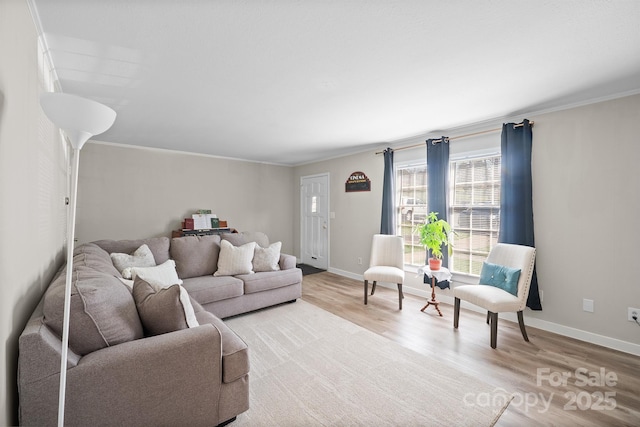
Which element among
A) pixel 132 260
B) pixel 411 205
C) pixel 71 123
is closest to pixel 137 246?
pixel 132 260

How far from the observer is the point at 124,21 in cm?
149

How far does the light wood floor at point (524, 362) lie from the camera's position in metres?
1.72

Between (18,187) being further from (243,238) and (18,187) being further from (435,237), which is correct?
(435,237)

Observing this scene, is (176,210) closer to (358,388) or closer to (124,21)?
(124,21)

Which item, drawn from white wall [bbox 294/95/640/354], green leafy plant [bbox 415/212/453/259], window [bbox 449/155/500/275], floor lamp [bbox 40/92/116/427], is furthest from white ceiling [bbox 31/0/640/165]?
green leafy plant [bbox 415/212/453/259]

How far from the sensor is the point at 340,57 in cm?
186

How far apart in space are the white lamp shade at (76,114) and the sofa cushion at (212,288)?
2176mm

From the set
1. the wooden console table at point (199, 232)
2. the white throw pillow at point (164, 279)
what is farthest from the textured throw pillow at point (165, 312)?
the wooden console table at point (199, 232)

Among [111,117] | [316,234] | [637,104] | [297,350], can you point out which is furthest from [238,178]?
[637,104]

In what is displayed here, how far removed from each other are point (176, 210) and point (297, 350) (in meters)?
3.71

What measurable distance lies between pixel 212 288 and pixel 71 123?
2302mm

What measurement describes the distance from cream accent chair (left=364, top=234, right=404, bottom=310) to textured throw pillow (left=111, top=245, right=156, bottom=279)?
107 inches

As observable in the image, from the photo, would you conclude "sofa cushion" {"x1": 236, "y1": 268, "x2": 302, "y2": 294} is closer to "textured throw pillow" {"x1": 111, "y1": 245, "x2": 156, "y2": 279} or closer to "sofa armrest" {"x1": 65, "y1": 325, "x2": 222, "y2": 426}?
"textured throw pillow" {"x1": 111, "y1": 245, "x2": 156, "y2": 279}

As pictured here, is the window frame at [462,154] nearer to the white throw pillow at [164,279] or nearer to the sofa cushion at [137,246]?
the white throw pillow at [164,279]
